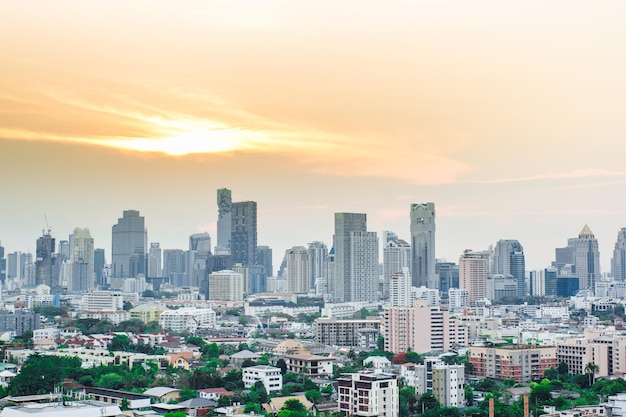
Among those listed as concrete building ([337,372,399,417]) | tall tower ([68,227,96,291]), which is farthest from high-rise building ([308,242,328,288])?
concrete building ([337,372,399,417])

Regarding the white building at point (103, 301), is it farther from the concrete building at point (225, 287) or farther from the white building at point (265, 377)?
the white building at point (265, 377)

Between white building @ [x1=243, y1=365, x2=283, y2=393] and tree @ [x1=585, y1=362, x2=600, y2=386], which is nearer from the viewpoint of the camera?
white building @ [x1=243, y1=365, x2=283, y2=393]

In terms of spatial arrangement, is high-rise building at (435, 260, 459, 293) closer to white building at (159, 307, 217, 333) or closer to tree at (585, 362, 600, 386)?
white building at (159, 307, 217, 333)

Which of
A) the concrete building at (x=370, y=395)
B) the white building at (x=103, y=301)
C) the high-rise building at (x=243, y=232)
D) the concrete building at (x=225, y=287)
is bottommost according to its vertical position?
the concrete building at (x=370, y=395)

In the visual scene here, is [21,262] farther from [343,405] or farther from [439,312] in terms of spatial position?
[343,405]

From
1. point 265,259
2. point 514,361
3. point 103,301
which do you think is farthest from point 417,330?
point 265,259

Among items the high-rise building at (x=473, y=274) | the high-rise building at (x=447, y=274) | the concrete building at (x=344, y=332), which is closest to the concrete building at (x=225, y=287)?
the high-rise building at (x=447, y=274)
